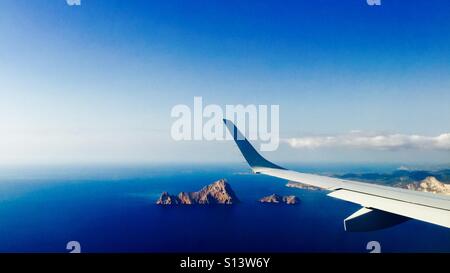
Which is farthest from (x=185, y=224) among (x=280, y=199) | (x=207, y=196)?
(x=280, y=199)

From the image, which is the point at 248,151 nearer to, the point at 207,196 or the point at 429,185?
the point at 429,185

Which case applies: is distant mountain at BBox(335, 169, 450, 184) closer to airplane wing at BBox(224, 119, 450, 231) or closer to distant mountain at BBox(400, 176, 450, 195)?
distant mountain at BBox(400, 176, 450, 195)

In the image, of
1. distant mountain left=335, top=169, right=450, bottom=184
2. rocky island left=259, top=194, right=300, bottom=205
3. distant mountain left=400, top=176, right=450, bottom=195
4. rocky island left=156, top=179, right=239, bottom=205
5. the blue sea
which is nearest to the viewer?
the blue sea

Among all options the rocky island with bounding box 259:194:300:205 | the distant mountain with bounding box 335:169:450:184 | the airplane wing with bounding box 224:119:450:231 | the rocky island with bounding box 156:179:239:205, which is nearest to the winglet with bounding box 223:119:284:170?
the airplane wing with bounding box 224:119:450:231

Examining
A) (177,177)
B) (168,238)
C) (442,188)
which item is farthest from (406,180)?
(177,177)

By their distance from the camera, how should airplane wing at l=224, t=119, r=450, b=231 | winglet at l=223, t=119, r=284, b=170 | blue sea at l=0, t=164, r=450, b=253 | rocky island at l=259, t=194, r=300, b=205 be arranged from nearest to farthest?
airplane wing at l=224, t=119, r=450, b=231, winglet at l=223, t=119, r=284, b=170, blue sea at l=0, t=164, r=450, b=253, rocky island at l=259, t=194, r=300, b=205
